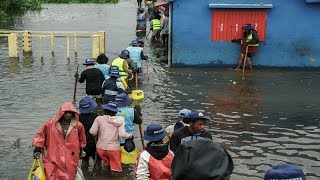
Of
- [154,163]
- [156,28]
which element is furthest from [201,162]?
[156,28]

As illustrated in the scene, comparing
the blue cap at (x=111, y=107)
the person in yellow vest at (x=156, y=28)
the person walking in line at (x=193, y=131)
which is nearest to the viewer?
the person walking in line at (x=193, y=131)

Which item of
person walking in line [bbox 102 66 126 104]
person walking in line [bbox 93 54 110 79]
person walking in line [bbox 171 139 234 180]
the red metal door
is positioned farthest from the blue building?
person walking in line [bbox 171 139 234 180]

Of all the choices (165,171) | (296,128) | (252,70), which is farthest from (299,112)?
(165,171)

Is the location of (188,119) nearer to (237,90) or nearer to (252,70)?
(237,90)

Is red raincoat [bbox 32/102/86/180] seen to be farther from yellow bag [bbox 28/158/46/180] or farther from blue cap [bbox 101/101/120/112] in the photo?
blue cap [bbox 101/101/120/112]

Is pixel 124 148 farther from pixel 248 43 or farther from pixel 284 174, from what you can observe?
pixel 248 43

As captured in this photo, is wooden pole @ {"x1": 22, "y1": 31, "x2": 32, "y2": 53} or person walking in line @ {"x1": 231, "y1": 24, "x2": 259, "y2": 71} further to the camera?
wooden pole @ {"x1": 22, "y1": 31, "x2": 32, "y2": 53}

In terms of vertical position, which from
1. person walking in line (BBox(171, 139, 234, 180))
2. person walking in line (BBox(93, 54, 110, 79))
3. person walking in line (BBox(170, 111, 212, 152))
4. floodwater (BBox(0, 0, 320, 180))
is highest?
person walking in line (BBox(171, 139, 234, 180))

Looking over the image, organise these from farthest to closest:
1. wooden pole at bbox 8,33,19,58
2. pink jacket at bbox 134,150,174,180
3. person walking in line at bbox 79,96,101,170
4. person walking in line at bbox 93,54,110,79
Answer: wooden pole at bbox 8,33,19,58
person walking in line at bbox 93,54,110,79
person walking in line at bbox 79,96,101,170
pink jacket at bbox 134,150,174,180

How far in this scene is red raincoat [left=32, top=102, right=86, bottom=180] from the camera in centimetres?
641

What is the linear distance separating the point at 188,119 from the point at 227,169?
3.76 m

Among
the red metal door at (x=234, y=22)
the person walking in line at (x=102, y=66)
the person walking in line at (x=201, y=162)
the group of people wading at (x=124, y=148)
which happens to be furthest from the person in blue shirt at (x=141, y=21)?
the person walking in line at (x=201, y=162)

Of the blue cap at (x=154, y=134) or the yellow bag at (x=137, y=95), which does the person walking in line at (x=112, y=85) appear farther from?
the blue cap at (x=154, y=134)

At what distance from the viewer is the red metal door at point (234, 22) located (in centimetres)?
1706
